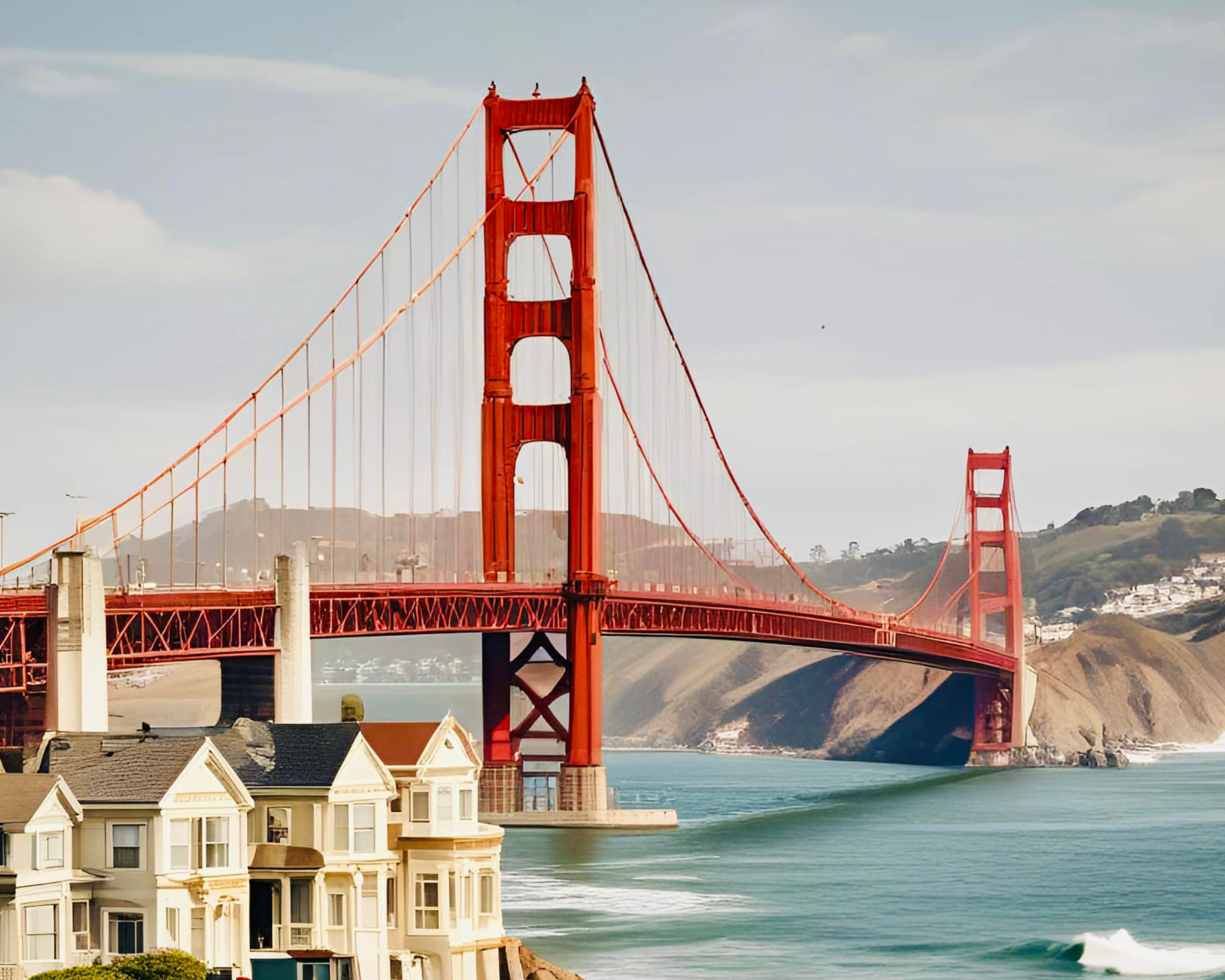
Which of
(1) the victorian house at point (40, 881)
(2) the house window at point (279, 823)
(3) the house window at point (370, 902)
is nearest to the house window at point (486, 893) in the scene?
(3) the house window at point (370, 902)

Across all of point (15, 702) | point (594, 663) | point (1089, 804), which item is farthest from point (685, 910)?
point (1089, 804)

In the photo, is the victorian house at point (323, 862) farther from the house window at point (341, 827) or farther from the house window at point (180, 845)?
the house window at point (180, 845)

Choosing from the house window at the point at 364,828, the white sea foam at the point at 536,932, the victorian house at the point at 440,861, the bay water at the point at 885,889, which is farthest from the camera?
the bay water at the point at 885,889

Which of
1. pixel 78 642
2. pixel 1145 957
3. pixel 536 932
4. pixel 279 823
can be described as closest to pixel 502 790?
pixel 536 932

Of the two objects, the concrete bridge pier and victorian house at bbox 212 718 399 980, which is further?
the concrete bridge pier

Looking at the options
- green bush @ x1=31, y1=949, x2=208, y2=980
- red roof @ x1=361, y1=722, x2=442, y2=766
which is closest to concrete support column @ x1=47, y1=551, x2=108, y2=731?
red roof @ x1=361, y1=722, x2=442, y2=766

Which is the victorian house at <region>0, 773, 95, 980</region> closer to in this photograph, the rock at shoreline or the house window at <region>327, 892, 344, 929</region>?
the house window at <region>327, 892, 344, 929</region>
